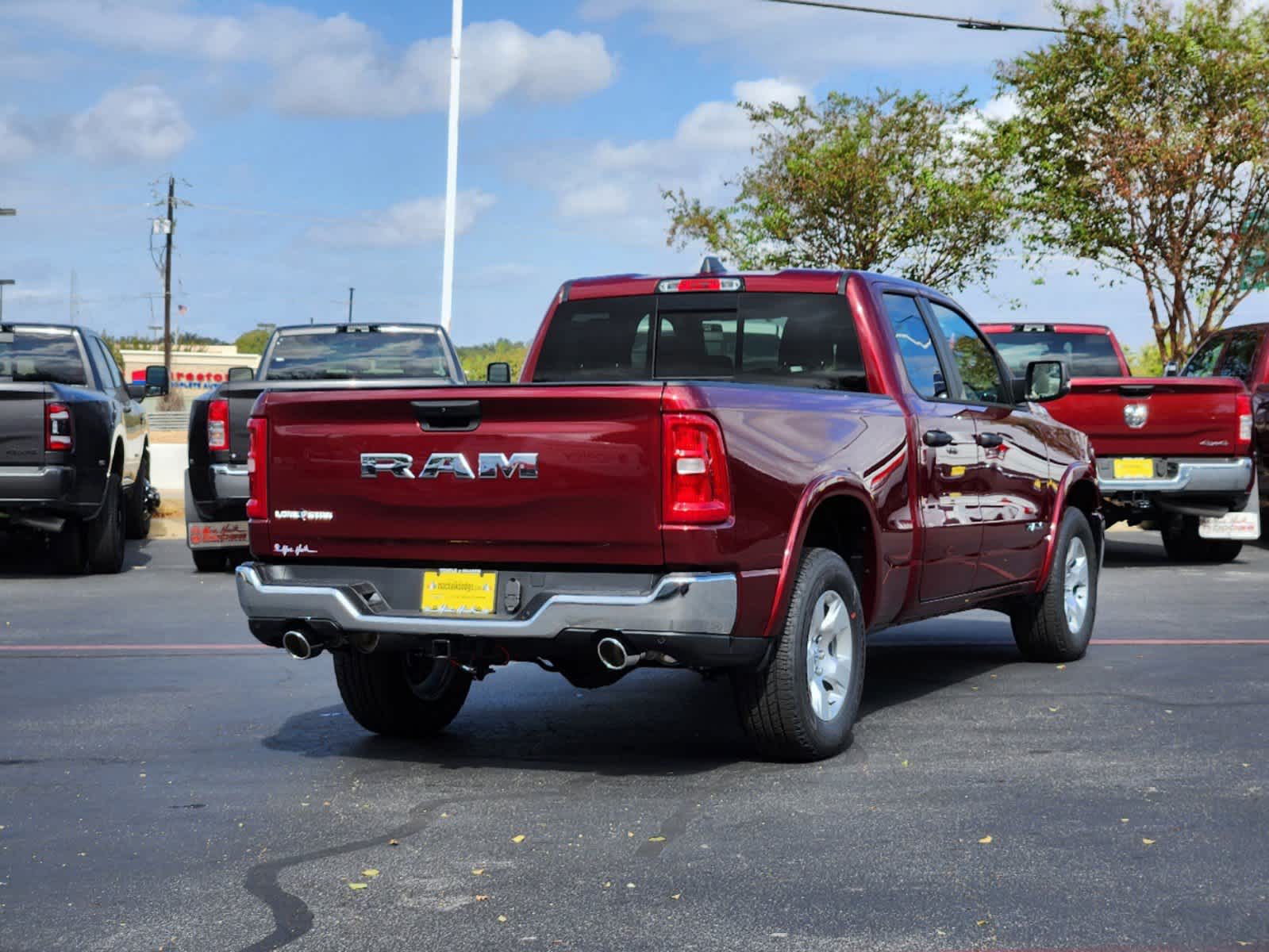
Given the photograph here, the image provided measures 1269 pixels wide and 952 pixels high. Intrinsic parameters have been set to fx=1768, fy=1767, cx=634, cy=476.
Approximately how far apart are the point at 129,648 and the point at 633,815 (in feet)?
16.7

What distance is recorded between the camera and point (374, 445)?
6301mm

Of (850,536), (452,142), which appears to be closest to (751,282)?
(850,536)

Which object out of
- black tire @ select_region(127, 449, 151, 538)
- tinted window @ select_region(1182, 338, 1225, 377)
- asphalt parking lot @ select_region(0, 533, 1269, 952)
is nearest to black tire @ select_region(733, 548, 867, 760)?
asphalt parking lot @ select_region(0, 533, 1269, 952)

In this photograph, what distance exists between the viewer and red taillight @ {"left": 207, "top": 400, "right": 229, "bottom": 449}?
13.5 m

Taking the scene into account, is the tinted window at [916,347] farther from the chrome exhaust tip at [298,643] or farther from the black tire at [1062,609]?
the chrome exhaust tip at [298,643]

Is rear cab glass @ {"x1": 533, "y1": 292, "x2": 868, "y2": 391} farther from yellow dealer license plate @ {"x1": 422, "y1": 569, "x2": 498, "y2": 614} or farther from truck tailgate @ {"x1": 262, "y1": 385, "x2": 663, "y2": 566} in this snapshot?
yellow dealer license plate @ {"x1": 422, "y1": 569, "x2": 498, "y2": 614}

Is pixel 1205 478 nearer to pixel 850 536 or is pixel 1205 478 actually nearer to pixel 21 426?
pixel 850 536

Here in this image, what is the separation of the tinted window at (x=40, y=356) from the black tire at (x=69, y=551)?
1336 millimetres

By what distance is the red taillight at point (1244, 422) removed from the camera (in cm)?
1378

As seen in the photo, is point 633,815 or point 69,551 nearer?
point 633,815

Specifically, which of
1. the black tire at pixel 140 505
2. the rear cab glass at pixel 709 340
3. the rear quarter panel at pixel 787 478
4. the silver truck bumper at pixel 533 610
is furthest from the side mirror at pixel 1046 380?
the black tire at pixel 140 505

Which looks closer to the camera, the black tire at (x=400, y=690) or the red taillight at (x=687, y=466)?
the red taillight at (x=687, y=466)

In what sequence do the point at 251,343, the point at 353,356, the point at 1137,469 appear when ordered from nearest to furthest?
the point at 1137,469 < the point at 353,356 < the point at 251,343

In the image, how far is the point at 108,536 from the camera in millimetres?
14367
